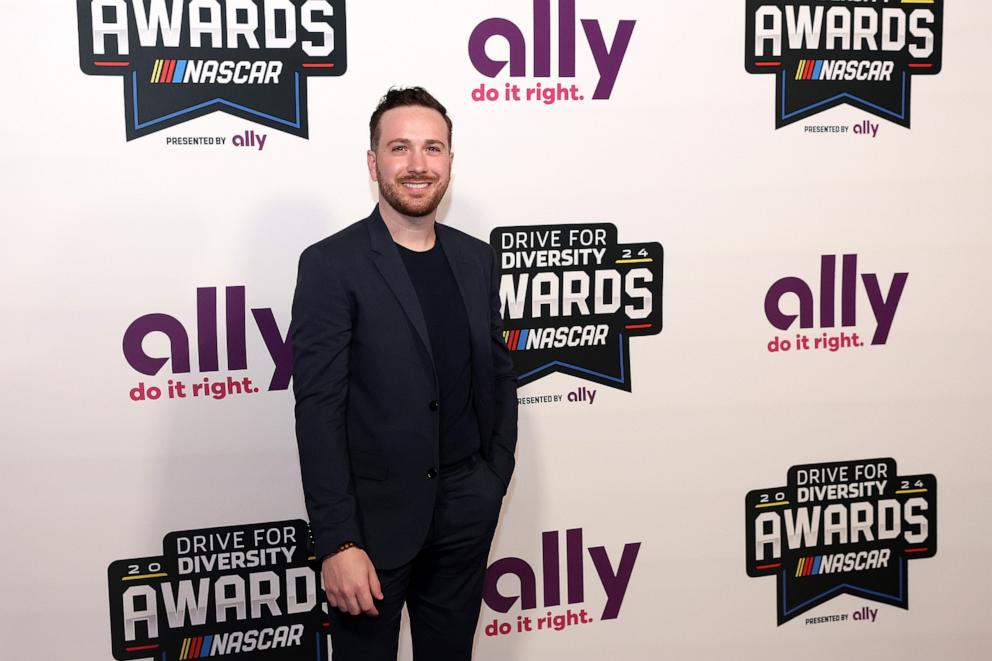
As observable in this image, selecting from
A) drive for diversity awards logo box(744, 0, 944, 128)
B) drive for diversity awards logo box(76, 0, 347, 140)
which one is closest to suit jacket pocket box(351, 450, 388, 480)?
drive for diversity awards logo box(76, 0, 347, 140)

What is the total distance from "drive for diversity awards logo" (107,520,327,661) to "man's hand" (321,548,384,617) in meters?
0.81

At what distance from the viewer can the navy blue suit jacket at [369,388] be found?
1820 mm

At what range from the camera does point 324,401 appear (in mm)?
1816

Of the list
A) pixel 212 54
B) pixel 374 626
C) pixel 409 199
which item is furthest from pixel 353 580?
pixel 212 54

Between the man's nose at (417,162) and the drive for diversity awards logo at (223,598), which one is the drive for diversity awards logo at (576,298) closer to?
the man's nose at (417,162)

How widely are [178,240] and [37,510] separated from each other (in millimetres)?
798

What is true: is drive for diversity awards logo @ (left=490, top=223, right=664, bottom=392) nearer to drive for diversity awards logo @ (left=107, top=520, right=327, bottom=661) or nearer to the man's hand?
drive for diversity awards logo @ (left=107, top=520, right=327, bottom=661)

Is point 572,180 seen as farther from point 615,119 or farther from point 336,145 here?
point 336,145

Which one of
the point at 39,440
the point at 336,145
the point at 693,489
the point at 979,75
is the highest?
the point at 979,75

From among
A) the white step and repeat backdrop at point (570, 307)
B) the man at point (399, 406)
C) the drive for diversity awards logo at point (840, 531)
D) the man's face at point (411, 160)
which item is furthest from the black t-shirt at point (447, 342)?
the drive for diversity awards logo at point (840, 531)

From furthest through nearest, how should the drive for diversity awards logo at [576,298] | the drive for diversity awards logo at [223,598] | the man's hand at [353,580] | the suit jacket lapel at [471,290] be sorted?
1. the drive for diversity awards logo at [576,298]
2. the drive for diversity awards logo at [223,598]
3. the suit jacket lapel at [471,290]
4. the man's hand at [353,580]

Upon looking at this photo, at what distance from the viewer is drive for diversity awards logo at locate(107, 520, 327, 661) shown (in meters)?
2.51

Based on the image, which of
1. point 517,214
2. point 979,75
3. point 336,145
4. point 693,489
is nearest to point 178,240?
point 336,145

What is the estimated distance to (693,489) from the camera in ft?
9.20
